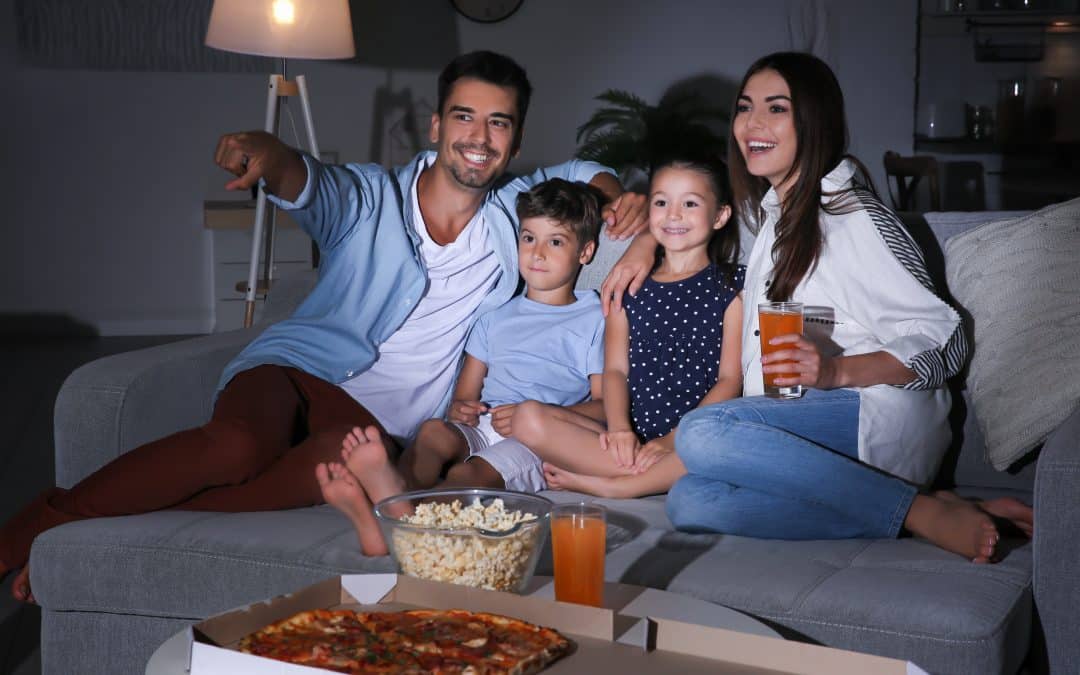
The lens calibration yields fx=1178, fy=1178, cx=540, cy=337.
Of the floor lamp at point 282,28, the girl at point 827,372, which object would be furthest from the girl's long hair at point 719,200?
the floor lamp at point 282,28

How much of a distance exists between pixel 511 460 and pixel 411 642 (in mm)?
1066

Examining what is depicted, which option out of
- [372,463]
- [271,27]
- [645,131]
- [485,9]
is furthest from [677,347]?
[485,9]

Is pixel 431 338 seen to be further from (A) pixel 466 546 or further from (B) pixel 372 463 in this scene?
(A) pixel 466 546

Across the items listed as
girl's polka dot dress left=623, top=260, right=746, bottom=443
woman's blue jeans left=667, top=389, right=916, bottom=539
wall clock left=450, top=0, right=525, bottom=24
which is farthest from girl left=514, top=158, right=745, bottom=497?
wall clock left=450, top=0, right=525, bottom=24

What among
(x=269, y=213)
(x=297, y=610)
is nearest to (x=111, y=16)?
(x=269, y=213)

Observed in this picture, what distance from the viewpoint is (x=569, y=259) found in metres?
2.48

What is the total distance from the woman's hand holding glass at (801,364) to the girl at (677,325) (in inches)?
12.4

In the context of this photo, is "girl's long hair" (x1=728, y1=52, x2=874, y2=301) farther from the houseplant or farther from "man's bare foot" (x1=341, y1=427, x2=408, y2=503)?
the houseplant

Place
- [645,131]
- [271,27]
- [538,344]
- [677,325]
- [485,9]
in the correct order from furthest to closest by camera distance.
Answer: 1. [485,9]
2. [645,131]
3. [271,27]
4. [538,344]
5. [677,325]

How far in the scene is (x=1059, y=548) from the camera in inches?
64.9

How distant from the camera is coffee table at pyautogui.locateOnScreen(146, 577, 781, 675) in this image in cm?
121

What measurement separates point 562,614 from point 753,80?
1.35 meters

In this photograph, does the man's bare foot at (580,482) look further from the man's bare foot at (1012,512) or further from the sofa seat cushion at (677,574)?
the man's bare foot at (1012,512)

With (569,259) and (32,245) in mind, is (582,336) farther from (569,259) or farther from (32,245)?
(32,245)
